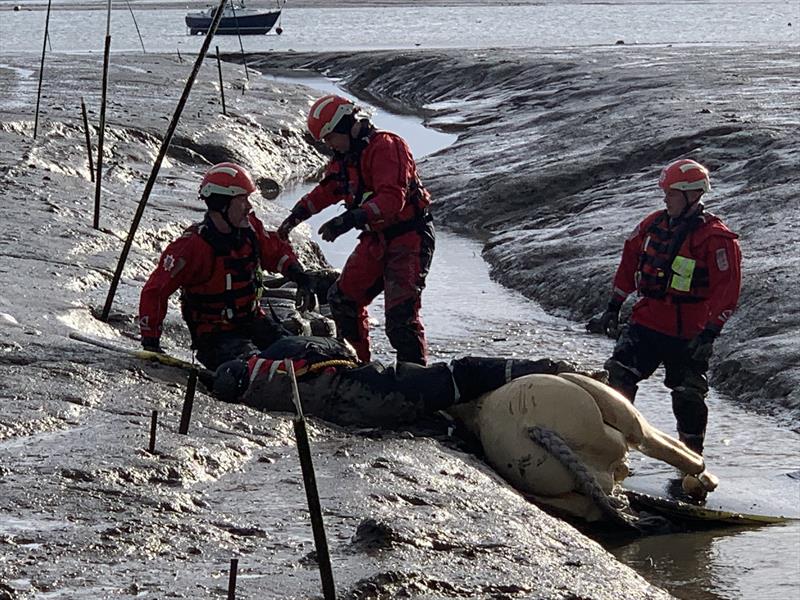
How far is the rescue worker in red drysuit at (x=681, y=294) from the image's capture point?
25.7ft

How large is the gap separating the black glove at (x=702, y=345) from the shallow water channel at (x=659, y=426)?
657 mm

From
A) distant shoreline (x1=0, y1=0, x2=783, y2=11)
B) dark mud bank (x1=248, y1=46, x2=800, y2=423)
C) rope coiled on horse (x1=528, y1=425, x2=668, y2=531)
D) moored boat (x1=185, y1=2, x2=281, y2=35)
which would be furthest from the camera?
distant shoreline (x1=0, y1=0, x2=783, y2=11)

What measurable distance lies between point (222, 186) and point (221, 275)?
50 centimetres

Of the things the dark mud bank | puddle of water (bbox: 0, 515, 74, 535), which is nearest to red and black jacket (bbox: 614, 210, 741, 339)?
the dark mud bank

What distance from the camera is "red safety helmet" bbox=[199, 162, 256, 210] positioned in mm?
7684

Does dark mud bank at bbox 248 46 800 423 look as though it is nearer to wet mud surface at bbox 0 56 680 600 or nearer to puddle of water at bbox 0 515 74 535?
wet mud surface at bbox 0 56 680 600

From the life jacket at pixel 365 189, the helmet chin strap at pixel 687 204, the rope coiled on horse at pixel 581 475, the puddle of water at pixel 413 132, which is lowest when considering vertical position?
the puddle of water at pixel 413 132

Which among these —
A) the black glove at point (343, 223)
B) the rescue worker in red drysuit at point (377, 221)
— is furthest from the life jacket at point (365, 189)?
the black glove at point (343, 223)

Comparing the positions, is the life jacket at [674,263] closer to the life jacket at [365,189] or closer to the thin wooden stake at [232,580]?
the life jacket at [365,189]

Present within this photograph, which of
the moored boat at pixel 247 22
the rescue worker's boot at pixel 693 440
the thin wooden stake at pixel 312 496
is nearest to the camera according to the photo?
the thin wooden stake at pixel 312 496

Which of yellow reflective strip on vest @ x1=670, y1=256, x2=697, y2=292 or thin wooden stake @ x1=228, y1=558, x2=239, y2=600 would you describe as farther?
yellow reflective strip on vest @ x1=670, y1=256, x2=697, y2=292

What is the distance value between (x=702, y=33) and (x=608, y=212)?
128 ft

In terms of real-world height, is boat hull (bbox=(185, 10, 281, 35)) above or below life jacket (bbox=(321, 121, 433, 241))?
below

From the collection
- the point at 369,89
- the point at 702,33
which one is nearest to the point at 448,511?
the point at 369,89
